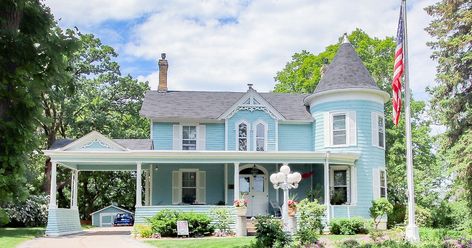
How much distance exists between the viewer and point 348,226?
829 inches

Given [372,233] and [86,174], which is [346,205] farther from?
[86,174]

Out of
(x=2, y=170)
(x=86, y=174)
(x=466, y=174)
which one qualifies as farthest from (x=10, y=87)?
(x=86, y=174)

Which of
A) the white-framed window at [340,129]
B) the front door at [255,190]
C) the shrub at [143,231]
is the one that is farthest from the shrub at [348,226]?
the shrub at [143,231]

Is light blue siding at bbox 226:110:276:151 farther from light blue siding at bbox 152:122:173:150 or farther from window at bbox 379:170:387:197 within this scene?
window at bbox 379:170:387:197

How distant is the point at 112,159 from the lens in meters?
21.8

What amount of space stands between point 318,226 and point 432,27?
1003 cm

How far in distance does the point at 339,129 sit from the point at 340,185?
2575 millimetres

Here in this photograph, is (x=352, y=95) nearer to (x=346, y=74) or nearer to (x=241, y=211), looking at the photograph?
(x=346, y=74)

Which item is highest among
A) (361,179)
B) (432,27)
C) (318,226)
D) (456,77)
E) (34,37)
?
(432,27)

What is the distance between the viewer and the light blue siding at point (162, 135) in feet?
85.0

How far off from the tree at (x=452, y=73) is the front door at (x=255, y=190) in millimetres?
8143

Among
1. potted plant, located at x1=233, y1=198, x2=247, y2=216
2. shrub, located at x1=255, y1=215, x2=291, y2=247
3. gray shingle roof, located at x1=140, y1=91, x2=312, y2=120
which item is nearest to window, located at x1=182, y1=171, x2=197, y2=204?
gray shingle roof, located at x1=140, y1=91, x2=312, y2=120

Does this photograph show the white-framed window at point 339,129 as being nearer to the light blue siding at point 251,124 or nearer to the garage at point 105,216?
the light blue siding at point 251,124

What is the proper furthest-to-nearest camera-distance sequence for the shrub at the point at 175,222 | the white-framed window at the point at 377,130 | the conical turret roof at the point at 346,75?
the white-framed window at the point at 377,130, the conical turret roof at the point at 346,75, the shrub at the point at 175,222
